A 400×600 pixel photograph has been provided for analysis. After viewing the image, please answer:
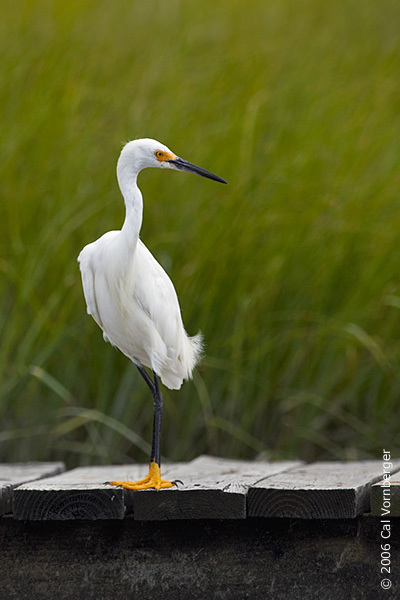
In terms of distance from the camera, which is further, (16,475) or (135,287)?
(16,475)

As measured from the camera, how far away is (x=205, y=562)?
152 centimetres

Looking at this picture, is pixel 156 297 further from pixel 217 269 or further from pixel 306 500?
pixel 217 269

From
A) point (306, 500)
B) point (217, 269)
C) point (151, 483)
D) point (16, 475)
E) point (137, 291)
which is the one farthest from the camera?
point (217, 269)

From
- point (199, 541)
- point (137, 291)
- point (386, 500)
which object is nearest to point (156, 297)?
point (137, 291)

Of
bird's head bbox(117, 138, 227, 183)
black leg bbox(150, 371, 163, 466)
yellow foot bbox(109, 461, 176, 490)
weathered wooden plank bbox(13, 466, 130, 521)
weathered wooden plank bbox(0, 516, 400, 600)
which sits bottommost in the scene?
weathered wooden plank bbox(0, 516, 400, 600)

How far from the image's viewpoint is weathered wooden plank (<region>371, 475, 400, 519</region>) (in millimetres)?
1471

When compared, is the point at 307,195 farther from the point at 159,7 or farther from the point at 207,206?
the point at 159,7

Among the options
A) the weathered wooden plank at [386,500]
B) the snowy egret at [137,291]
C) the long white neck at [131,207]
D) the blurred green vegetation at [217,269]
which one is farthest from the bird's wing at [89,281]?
the weathered wooden plank at [386,500]

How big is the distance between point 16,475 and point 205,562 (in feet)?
1.73

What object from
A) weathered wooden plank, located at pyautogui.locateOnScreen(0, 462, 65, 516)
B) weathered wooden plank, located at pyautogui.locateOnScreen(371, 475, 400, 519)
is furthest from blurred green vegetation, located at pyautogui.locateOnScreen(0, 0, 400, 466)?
weathered wooden plank, located at pyautogui.locateOnScreen(371, 475, 400, 519)

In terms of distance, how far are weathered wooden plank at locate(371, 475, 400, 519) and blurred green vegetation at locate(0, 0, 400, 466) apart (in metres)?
0.84

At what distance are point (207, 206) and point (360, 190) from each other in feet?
1.50

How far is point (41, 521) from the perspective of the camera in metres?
1.56

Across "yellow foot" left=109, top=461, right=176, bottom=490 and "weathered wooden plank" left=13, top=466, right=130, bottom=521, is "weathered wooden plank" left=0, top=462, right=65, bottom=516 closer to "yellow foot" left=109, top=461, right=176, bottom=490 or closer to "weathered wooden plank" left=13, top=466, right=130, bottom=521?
"weathered wooden plank" left=13, top=466, right=130, bottom=521
